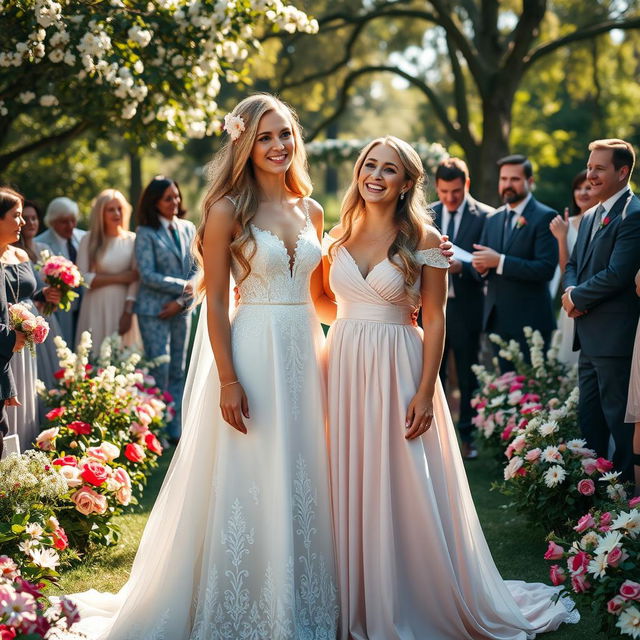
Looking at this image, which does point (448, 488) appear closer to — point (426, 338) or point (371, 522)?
point (371, 522)

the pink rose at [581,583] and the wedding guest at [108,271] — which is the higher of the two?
the wedding guest at [108,271]

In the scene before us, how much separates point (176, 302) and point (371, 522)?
444 cm

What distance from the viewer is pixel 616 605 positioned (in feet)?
11.6

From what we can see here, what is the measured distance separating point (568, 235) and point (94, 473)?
15.6 feet

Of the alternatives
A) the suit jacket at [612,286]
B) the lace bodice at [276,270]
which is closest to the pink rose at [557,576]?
the lace bodice at [276,270]

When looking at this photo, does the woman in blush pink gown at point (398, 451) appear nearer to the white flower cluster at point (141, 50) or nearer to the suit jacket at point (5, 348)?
the suit jacket at point (5, 348)

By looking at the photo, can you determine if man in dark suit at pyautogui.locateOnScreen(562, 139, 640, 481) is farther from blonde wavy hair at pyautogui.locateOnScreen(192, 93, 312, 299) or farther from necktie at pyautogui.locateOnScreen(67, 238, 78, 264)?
necktie at pyautogui.locateOnScreen(67, 238, 78, 264)

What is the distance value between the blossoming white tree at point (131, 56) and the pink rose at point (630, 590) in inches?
185

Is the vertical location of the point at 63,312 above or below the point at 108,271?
below

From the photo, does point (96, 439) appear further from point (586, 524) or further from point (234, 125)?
point (586, 524)

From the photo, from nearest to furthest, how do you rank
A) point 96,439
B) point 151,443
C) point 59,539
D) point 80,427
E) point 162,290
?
point 59,539 → point 80,427 → point 96,439 → point 151,443 → point 162,290

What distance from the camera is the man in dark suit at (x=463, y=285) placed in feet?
26.0

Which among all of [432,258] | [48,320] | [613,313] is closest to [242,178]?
[432,258]

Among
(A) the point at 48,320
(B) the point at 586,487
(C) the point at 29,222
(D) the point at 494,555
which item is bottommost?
(D) the point at 494,555
